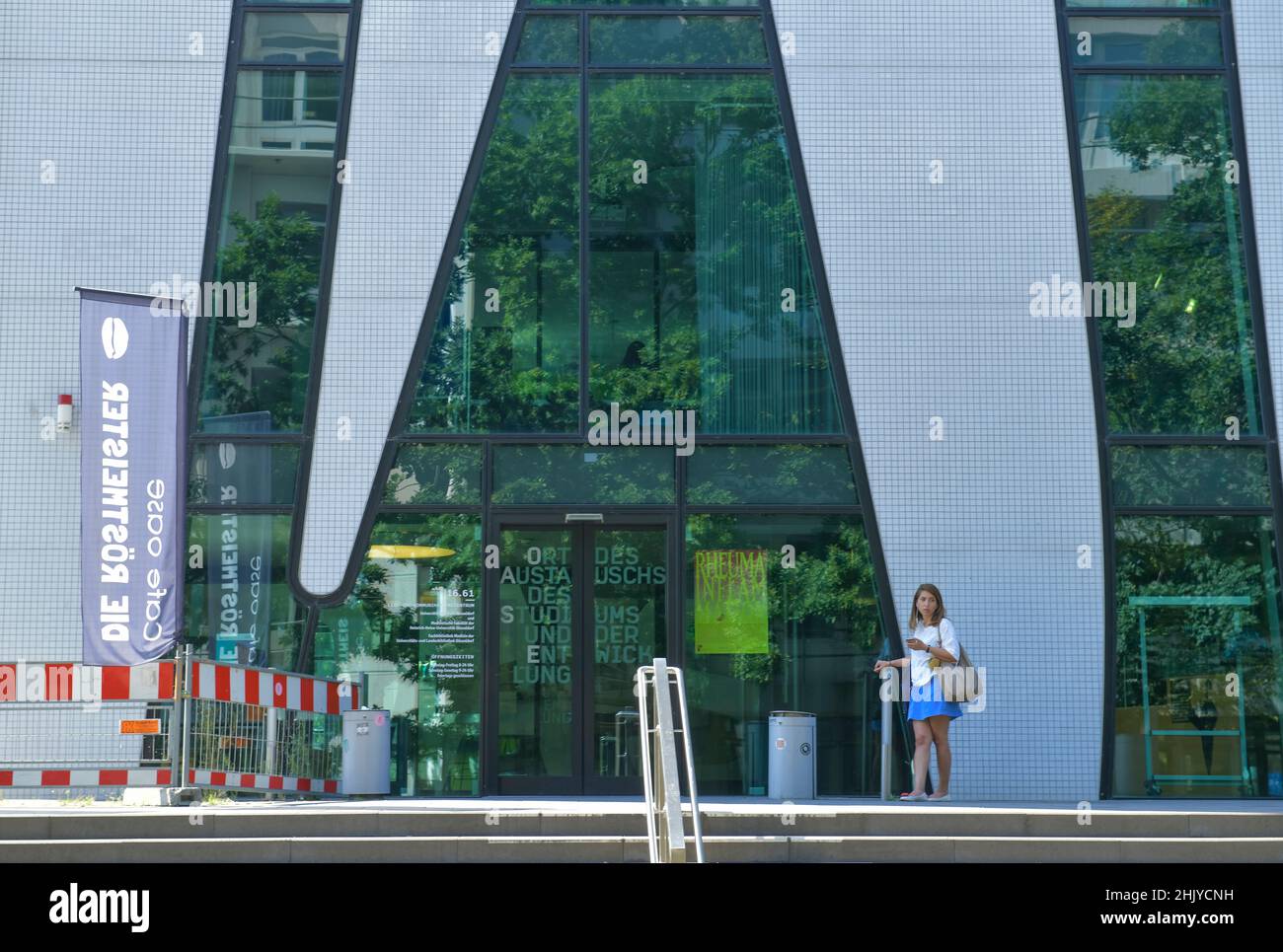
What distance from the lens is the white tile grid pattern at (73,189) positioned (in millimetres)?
14664

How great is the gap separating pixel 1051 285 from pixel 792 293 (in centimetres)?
225

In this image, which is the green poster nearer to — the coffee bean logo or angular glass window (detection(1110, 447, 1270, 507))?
angular glass window (detection(1110, 447, 1270, 507))

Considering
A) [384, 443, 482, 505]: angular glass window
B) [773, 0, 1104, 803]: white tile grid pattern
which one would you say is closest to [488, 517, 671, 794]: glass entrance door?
[384, 443, 482, 505]: angular glass window

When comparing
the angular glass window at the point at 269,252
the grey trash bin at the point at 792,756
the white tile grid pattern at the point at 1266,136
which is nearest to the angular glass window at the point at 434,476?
the angular glass window at the point at 269,252

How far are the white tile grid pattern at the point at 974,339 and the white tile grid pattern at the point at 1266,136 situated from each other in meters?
1.63

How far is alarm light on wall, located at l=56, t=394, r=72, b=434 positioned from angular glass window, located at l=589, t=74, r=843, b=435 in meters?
4.46

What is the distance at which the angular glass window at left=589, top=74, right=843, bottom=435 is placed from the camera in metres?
14.8

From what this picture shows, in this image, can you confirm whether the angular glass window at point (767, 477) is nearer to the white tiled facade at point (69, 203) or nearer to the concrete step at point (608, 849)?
the white tiled facade at point (69, 203)

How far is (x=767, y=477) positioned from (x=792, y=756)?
7.73ft

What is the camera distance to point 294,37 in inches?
595

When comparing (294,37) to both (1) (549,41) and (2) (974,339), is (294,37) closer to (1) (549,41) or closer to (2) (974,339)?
(1) (549,41)

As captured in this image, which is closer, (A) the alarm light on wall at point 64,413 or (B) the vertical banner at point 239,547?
(B) the vertical banner at point 239,547
